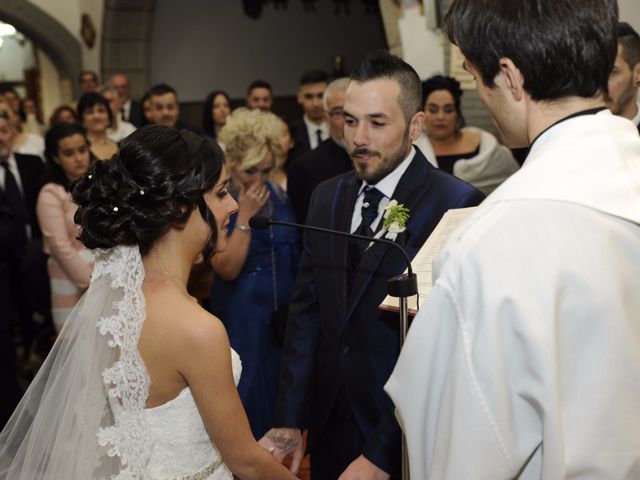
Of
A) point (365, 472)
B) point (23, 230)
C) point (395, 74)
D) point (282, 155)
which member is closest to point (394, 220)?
point (395, 74)

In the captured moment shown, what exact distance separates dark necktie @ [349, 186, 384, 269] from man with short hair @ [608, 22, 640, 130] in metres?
1.00

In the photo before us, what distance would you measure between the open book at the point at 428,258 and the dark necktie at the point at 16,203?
3.28 meters

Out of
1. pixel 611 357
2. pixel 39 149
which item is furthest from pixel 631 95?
pixel 39 149

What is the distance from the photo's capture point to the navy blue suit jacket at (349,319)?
82.2 inches

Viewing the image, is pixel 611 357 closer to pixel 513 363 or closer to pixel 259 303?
pixel 513 363

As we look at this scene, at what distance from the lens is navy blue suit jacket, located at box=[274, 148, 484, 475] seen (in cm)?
209

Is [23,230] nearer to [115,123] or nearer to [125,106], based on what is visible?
[115,123]

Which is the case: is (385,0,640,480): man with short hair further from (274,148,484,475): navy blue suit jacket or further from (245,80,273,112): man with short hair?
(245,80,273,112): man with short hair

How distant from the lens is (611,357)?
1.16m

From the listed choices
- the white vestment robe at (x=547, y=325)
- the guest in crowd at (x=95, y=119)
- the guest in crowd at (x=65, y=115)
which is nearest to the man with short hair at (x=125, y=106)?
the guest in crowd at (x=65, y=115)

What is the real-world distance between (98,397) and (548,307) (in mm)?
1104

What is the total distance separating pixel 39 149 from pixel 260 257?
3606 millimetres

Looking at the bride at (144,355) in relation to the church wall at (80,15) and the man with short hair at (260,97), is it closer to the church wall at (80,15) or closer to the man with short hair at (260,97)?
the man with short hair at (260,97)

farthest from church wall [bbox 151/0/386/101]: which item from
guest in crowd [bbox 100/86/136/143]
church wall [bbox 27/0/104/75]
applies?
guest in crowd [bbox 100/86/136/143]
